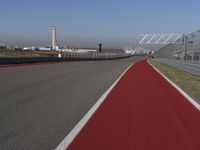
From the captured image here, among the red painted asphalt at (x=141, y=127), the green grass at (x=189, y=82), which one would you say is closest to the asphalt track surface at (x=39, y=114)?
the red painted asphalt at (x=141, y=127)

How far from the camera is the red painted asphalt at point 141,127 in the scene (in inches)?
306

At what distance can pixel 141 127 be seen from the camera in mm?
9492

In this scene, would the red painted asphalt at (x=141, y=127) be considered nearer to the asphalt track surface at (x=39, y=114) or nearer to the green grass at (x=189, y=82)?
the asphalt track surface at (x=39, y=114)

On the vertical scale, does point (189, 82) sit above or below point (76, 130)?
below

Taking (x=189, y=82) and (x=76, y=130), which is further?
(x=189, y=82)

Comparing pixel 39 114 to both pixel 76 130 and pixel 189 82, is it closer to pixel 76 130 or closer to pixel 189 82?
pixel 76 130

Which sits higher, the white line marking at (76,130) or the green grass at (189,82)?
the white line marking at (76,130)

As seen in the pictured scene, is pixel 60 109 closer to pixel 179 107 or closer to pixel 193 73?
pixel 179 107

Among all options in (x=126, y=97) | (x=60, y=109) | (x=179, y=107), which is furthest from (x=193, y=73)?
(x=60, y=109)

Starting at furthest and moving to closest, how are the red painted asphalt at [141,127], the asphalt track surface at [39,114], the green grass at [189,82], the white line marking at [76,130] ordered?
1. the green grass at [189,82]
2. the asphalt track surface at [39,114]
3. the red painted asphalt at [141,127]
4. the white line marking at [76,130]

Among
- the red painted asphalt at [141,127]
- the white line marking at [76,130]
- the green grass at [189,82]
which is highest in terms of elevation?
the white line marking at [76,130]

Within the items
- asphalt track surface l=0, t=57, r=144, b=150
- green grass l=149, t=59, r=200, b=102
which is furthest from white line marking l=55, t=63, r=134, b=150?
green grass l=149, t=59, r=200, b=102

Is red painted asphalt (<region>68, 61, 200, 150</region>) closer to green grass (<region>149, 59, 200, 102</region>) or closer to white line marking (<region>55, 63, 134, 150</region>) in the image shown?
white line marking (<region>55, 63, 134, 150</region>)

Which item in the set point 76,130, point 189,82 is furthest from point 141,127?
point 189,82
